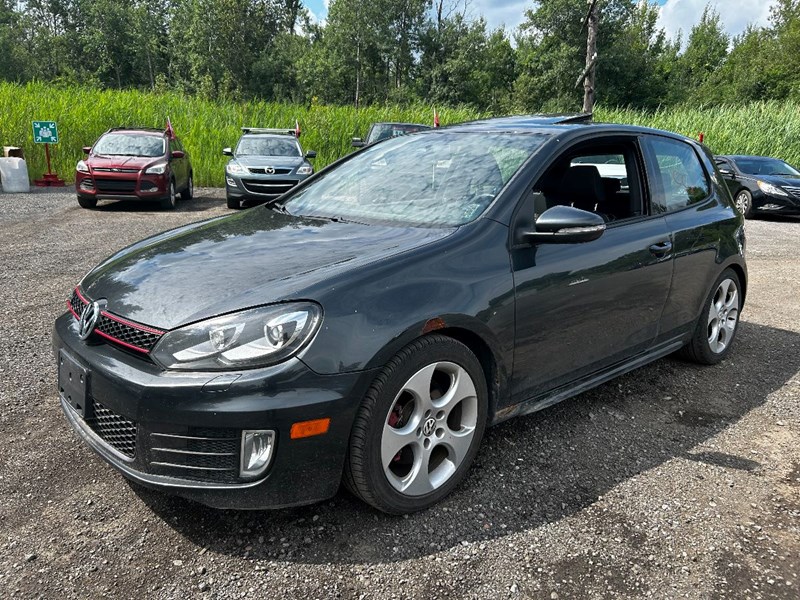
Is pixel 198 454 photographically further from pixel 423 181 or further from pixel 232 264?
pixel 423 181

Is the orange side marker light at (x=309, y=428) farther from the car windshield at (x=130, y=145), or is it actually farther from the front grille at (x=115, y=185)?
the car windshield at (x=130, y=145)

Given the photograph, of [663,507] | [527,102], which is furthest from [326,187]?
[527,102]

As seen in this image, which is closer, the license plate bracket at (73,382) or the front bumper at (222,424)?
the front bumper at (222,424)

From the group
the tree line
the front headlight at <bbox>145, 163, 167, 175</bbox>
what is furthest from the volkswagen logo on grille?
the tree line

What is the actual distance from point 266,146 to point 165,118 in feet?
25.6

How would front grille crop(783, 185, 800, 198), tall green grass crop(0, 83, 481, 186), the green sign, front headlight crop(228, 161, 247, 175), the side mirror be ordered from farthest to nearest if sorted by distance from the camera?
tall green grass crop(0, 83, 481, 186), the green sign, front grille crop(783, 185, 800, 198), front headlight crop(228, 161, 247, 175), the side mirror

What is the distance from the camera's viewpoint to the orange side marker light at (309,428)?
2.09 meters

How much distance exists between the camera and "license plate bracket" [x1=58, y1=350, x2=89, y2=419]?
2.34 meters

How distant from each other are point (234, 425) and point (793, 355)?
451cm

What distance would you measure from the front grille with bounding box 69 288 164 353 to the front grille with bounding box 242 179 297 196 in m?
10.1

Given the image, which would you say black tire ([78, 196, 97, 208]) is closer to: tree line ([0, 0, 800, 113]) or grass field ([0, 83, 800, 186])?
grass field ([0, 83, 800, 186])

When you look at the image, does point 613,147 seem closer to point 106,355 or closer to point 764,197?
point 106,355

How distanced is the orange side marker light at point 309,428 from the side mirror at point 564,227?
1.28 metres

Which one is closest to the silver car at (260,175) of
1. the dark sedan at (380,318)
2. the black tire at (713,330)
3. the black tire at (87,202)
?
the black tire at (87,202)
